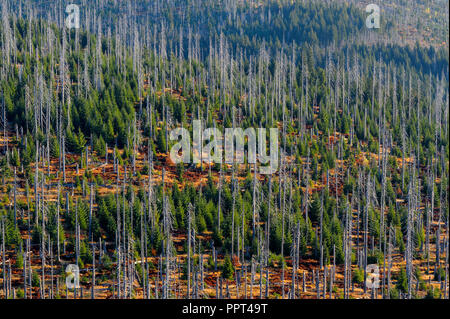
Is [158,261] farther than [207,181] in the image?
No

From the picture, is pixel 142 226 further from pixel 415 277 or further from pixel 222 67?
pixel 222 67

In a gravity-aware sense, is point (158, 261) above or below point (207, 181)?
below

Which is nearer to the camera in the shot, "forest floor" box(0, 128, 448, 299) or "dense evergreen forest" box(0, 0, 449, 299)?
"forest floor" box(0, 128, 448, 299)

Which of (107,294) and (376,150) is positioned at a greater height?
(376,150)

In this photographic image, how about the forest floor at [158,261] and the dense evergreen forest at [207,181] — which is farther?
the dense evergreen forest at [207,181]

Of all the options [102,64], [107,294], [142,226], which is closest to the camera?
[107,294]
